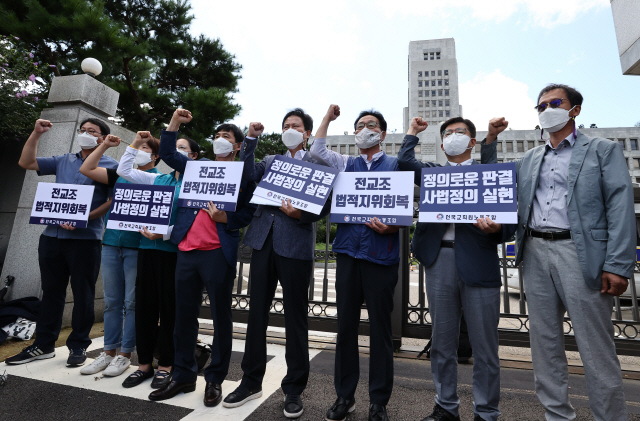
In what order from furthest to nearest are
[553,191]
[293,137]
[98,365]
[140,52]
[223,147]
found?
1. [140,52]
2. [98,365]
3. [223,147]
4. [293,137]
5. [553,191]

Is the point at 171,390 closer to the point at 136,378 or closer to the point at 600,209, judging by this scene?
the point at 136,378

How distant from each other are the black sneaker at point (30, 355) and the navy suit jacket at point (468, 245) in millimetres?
3407

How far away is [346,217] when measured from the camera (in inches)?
94.9

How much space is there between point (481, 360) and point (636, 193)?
3.10 m

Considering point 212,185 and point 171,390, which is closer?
point 171,390

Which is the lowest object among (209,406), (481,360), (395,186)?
(209,406)

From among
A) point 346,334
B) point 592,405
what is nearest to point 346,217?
point 346,334

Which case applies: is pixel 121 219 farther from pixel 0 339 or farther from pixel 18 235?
pixel 18 235

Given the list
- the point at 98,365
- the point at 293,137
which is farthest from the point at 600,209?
the point at 98,365

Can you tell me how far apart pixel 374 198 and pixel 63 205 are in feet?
9.11

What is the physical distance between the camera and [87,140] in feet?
10.5

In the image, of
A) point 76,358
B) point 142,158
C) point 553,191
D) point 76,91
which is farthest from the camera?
point 76,91

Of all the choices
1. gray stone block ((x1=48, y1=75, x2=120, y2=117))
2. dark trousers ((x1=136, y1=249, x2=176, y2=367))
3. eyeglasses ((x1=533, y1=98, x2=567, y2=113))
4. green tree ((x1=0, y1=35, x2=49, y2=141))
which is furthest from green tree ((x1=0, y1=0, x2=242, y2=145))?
eyeglasses ((x1=533, y1=98, x2=567, y2=113))

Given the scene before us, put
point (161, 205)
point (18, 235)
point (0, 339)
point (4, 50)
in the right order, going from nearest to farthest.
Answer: point (161, 205), point (0, 339), point (18, 235), point (4, 50)
